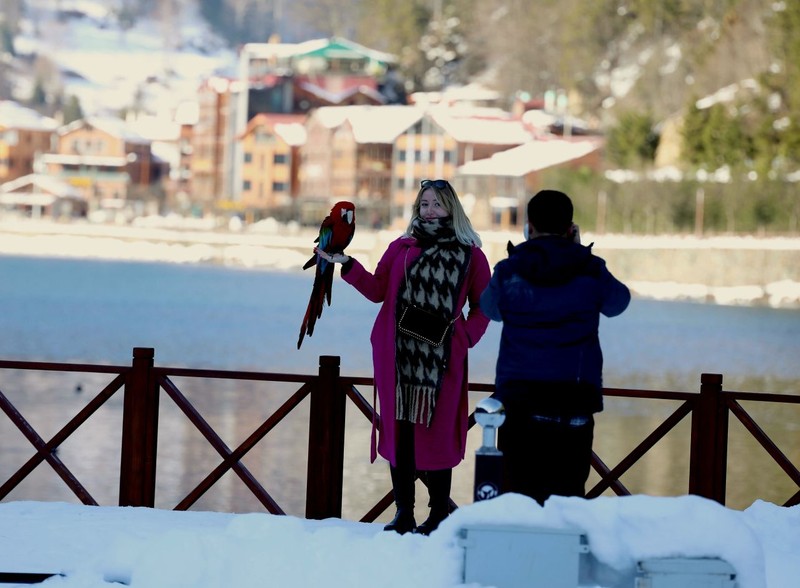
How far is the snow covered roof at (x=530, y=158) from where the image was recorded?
74.3 meters

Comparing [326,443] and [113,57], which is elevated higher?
[113,57]

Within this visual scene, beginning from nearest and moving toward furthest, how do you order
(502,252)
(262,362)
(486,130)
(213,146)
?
(262,362) < (502,252) < (486,130) < (213,146)

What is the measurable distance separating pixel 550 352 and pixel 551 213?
1.17 feet

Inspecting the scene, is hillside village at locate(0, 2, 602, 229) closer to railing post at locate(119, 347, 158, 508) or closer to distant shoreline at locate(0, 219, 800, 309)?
distant shoreline at locate(0, 219, 800, 309)

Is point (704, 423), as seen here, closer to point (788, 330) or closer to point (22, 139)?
point (788, 330)

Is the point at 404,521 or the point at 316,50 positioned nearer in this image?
the point at 404,521

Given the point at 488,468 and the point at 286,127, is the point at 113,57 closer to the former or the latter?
the point at 286,127

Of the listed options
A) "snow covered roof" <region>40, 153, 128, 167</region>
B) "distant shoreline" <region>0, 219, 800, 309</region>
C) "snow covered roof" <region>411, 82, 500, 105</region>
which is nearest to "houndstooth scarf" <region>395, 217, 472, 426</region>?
"distant shoreline" <region>0, 219, 800, 309</region>

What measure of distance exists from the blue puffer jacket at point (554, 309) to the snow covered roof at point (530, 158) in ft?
229

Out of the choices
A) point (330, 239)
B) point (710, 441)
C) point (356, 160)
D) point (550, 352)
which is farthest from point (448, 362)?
point (356, 160)

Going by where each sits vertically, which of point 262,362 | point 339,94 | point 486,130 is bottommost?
point 262,362

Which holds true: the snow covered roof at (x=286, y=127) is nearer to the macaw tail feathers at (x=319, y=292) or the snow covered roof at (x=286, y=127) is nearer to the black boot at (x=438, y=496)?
the macaw tail feathers at (x=319, y=292)

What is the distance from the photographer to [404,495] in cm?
475

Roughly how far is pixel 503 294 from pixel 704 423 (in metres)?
1.84
